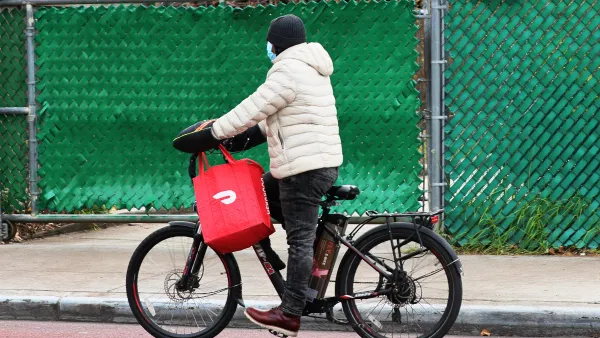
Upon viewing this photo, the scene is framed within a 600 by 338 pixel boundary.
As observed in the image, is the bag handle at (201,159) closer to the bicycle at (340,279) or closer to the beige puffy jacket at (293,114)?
the bicycle at (340,279)

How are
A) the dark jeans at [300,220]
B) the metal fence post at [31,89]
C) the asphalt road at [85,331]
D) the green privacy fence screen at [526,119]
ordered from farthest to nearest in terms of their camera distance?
the metal fence post at [31,89] → the green privacy fence screen at [526,119] → the asphalt road at [85,331] → the dark jeans at [300,220]

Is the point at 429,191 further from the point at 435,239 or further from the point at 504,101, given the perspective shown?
the point at 435,239

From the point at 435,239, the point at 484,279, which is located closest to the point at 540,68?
the point at 484,279

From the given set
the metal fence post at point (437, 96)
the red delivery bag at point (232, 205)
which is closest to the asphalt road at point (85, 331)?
the red delivery bag at point (232, 205)

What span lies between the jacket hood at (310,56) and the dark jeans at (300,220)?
537mm

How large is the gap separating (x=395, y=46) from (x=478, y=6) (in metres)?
0.74

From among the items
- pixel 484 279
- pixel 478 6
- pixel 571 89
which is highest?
pixel 478 6

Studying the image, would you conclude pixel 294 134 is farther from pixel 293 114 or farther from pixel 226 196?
pixel 226 196

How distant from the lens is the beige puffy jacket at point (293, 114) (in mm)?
5531

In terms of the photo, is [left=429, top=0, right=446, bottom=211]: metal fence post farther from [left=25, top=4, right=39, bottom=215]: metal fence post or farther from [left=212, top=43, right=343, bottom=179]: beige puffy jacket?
[left=25, top=4, right=39, bottom=215]: metal fence post

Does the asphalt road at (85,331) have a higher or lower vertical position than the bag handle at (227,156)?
lower

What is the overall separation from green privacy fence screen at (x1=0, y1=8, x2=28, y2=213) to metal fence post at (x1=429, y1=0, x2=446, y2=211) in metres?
3.52

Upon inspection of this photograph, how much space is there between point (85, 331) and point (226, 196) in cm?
169

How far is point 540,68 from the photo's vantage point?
8594 millimetres
